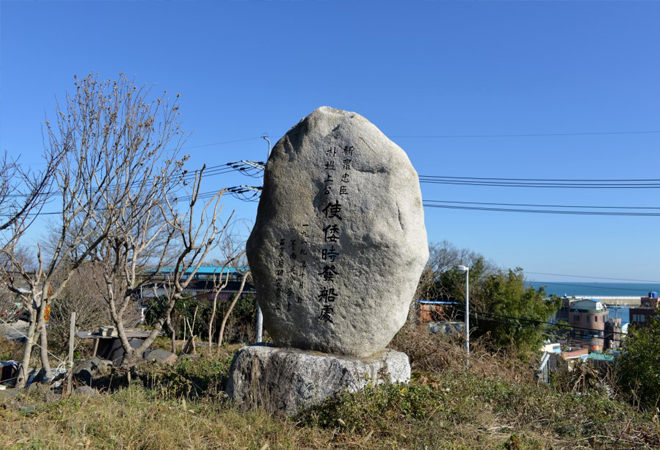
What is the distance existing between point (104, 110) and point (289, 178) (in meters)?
3.90

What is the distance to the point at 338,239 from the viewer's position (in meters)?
5.30

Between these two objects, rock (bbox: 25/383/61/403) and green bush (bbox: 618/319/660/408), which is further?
green bush (bbox: 618/319/660/408)

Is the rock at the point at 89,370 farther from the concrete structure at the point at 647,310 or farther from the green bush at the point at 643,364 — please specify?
the concrete structure at the point at 647,310

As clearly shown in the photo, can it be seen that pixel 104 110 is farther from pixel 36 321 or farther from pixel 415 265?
pixel 415 265

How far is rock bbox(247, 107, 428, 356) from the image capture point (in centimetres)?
520

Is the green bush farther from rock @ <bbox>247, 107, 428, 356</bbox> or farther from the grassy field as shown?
rock @ <bbox>247, 107, 428, 356</bbox>

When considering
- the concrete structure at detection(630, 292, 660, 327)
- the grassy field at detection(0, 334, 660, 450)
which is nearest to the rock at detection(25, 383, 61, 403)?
the grassy field at detection(0, 334, 660, 450)

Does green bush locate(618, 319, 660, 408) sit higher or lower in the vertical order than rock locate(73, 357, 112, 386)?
higher

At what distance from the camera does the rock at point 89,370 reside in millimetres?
7845

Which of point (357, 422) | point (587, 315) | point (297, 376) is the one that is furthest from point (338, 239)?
point (587, 315)

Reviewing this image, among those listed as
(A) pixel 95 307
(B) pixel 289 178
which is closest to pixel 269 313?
(B) pixel 289 178

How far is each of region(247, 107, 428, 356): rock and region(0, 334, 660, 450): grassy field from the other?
2.66 ft

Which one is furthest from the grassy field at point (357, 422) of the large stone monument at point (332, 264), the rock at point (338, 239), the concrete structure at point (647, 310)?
the concrete structure at point (647, 310)

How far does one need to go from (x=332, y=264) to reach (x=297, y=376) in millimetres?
1145
